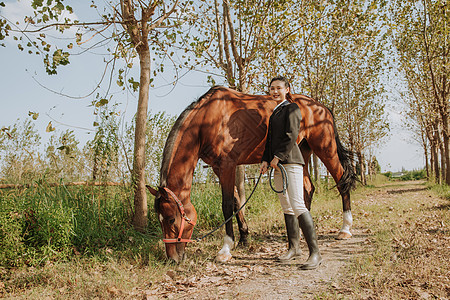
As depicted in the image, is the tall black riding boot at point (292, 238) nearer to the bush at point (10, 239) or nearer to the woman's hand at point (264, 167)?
the woman's hand at point (264, 167)

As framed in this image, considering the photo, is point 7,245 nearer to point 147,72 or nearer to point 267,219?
point 147,72

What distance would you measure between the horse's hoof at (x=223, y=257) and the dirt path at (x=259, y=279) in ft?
0.25

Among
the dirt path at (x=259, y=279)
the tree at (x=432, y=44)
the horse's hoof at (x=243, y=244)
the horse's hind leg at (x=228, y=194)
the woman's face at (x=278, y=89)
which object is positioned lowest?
the dirt path at (x=259, y=279)

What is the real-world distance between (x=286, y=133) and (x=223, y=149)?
3.81ft

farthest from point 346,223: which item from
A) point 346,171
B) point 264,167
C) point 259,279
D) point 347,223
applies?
point 259,279

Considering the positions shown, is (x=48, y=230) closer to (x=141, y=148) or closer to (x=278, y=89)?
(x=141, y=148)

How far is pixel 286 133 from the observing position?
372 centimetres

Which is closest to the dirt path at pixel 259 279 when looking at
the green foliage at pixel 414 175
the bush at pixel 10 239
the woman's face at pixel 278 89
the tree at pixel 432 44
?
the woman's face at pixel 278 89

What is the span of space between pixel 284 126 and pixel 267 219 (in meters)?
3.50

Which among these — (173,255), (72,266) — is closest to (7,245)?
(72,266)

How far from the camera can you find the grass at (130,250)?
127 inches

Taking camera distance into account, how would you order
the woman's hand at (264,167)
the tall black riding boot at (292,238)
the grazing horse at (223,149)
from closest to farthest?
the woman's hand at (264,167)
the grazing horse at (223,149)
the tall black riding boot at (292,238)

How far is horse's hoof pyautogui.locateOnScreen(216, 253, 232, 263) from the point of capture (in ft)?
14.0

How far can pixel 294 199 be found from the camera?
381 cm
